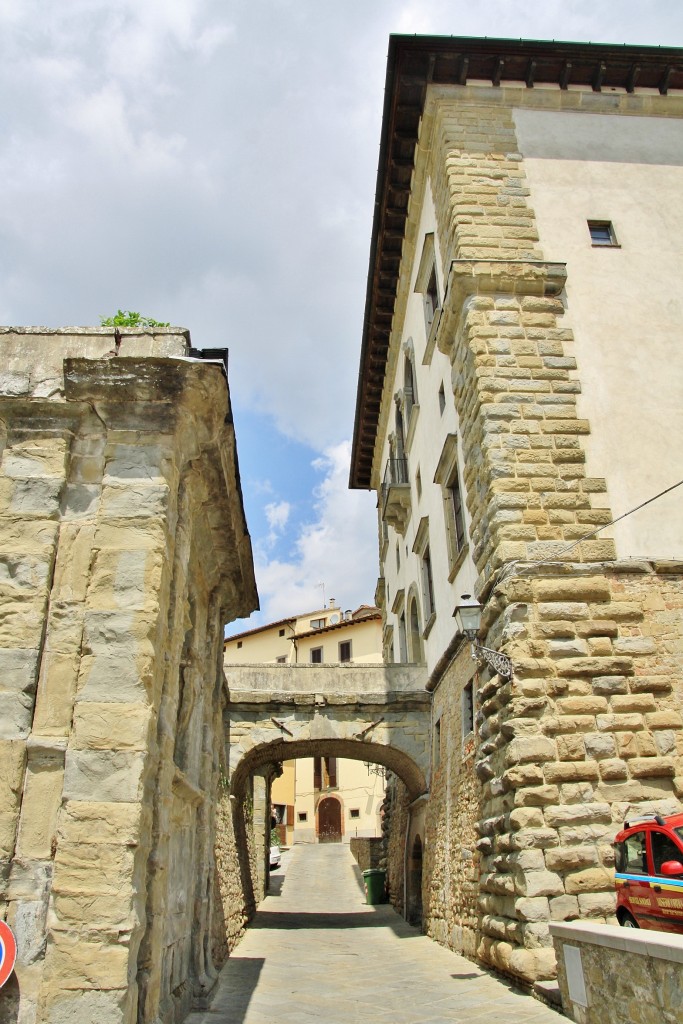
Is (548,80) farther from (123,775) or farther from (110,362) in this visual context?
(123,775)

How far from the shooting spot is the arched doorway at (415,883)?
14.5 m

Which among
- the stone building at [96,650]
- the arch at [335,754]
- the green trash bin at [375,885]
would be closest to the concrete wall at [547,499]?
the arch at [335,754]

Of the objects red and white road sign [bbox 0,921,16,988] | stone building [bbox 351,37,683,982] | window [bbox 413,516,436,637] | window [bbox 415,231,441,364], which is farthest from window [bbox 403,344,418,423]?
red and white road sign [bbox 0,921,16,988]

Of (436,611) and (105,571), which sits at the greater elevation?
(436,611)

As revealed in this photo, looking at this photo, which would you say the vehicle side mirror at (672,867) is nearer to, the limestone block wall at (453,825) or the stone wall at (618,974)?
the stone wall at (618,974)

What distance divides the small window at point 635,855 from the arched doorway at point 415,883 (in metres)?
9.30

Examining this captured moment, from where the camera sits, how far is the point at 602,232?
10.7m

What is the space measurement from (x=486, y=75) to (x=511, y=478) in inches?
302

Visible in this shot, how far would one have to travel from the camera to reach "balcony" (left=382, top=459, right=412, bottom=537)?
15.9 meters

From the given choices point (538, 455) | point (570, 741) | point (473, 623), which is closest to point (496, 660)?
point (473, 623)

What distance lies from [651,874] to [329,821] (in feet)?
Result: 126

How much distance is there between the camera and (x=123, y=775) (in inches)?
159

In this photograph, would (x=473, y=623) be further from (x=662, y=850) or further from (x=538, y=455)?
(x=662, y=850)

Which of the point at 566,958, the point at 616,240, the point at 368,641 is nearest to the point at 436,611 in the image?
the point at 616,240
